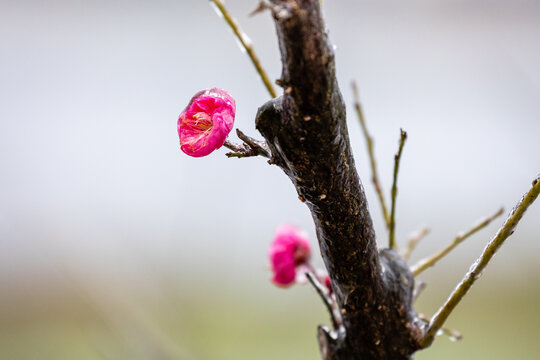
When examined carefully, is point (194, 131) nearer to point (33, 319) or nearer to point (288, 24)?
point (288, 24)

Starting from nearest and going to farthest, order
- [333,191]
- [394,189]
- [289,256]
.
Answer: [333,191] → [394,189] → [289,256]

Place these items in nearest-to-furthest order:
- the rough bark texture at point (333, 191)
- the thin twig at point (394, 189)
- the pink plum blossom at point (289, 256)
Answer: the rough bark texture at point (333, 191), the thin twig at point (394, 189), the pink plum blossom at point (289, 256)

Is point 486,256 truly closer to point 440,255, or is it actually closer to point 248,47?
point 440,255

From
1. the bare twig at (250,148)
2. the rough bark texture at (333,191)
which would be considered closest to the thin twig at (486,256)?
the rough bark texture at (333,191)

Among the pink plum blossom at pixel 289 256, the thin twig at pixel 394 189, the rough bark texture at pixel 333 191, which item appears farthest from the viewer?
the pink plum blossom at pixel 289 256

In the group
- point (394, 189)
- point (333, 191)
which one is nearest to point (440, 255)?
point (394, 189)

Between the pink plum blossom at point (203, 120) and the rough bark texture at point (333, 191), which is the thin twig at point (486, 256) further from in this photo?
the pink plum blossom at point (203, 120)
